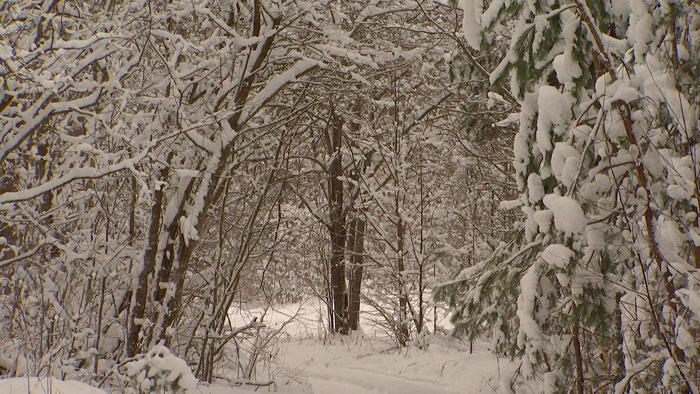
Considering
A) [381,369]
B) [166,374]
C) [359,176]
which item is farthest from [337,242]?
[166,374]

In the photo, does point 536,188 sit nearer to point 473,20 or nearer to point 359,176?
point 473,20

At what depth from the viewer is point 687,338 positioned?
252 centimetres

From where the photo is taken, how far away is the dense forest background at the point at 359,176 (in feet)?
9.12

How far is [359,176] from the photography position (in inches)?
343

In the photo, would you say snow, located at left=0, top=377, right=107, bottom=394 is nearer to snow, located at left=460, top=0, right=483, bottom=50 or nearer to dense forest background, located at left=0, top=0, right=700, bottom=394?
dense forest background, located at left=0, top=0, right=700, bottom=394

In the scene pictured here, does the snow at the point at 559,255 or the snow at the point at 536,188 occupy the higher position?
the snow at the point at 536,188

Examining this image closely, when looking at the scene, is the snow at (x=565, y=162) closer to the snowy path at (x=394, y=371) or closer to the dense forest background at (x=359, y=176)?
the dense forest background at (x=359, y=176)

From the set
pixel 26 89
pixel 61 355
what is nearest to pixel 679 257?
pixel 26 89

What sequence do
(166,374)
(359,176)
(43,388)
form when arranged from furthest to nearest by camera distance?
(359,176)
(166,374)
(43,388)

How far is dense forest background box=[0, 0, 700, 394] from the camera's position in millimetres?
2779

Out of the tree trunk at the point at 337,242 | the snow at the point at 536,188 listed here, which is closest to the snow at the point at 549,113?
the snow at the point at 536,188

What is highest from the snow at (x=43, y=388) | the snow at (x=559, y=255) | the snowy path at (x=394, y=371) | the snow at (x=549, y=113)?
the snow at (x=549, y=113)

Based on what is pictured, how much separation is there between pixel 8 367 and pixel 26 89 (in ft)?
7.61

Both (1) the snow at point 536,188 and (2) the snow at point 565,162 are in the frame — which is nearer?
(2) the snow at point 565,162
